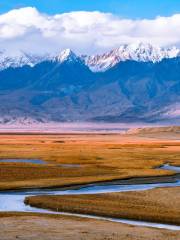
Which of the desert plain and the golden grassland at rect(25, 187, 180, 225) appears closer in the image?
the desert plain

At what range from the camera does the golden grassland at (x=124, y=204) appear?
41688mm

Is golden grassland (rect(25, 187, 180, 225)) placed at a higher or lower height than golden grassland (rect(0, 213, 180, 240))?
higher

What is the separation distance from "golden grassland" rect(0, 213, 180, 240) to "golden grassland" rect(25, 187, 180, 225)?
3.93 m

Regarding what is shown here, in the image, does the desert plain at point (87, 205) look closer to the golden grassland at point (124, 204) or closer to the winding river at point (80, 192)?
the golden grassland at point (124, 204)

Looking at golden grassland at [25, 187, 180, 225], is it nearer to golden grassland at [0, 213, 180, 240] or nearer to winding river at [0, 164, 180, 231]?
winding river at [0, 164, 180, 231]

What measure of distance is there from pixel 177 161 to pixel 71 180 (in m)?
40.0

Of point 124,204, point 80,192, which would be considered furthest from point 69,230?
point 80,192

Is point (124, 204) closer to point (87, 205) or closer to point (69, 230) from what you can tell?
point (87, 205)

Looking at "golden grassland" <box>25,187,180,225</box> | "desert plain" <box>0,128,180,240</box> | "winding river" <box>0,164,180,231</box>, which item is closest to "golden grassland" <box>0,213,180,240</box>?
"desert plain" <box>0,128,180,240</box>

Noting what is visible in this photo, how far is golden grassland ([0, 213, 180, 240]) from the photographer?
32.9 metres

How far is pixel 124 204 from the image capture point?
152 ft

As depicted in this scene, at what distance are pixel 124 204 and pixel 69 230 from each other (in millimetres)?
12108

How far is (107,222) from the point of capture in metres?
→ 38.7

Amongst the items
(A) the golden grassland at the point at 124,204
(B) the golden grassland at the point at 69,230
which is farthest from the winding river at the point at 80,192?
(B) the golden grassland at the point at 69,230
